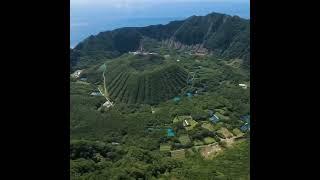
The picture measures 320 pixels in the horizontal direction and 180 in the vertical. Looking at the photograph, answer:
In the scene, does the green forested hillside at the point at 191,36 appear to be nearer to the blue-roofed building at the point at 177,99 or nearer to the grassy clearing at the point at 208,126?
the blue-roofed building at the point at 177,99

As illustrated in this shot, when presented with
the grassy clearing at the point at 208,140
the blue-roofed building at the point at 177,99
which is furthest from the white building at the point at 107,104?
the grassy clearing at the point at 208,140

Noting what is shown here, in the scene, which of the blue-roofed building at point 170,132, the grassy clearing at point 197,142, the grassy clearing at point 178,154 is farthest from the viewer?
the blue-roofed building at point 170,132

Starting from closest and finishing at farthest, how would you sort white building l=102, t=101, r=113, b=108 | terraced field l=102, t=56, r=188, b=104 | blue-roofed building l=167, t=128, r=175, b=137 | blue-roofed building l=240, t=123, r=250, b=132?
blue-roofed building l=167, t=128, r=175, b=137
blue-roofed building l=240, t=123, r=250, b=132
white building l=102, t=101, r=113, b=108
terraced field l=102, t=56, r=188, b=104

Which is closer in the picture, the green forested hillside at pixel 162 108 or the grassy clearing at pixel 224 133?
the green forested hillside at pixel 162 108

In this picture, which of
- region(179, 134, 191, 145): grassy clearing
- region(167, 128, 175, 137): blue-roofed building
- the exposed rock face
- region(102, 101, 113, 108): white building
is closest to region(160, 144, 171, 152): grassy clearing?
region(179, 134, 191, 145): grassy clearing

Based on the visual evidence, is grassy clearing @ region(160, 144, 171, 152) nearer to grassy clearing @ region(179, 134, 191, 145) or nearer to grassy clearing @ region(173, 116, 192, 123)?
grassy clearing @ region(179, 134, 191, 145)

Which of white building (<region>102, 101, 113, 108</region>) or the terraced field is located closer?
white building (<region>102, 101, 113, 108</region>)

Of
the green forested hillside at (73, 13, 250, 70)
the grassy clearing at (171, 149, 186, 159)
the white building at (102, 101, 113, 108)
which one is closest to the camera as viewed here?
the grassy clearing at (171, 149, 186, 159)

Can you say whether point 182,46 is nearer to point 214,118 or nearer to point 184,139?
point 214,118

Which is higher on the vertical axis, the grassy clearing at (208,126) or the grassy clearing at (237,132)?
the grassy clearing at (208,126)

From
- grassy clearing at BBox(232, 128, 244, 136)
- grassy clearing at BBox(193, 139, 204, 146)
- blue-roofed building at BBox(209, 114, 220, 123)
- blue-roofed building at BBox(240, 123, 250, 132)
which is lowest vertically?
grassy clearing at BBox(193, 139, 204, 146)
